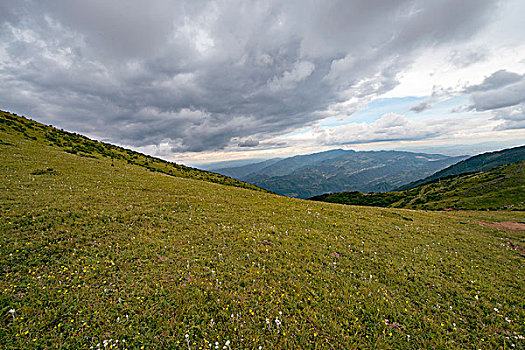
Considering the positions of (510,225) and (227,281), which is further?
(510,225)

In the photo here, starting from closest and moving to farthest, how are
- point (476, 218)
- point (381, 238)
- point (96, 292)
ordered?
point (96, 292), point (381, 238), point (476, 218)

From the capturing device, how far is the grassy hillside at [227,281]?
6762 millimetres

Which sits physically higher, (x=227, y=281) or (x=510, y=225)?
(x=227, y=281)

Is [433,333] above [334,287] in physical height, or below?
below

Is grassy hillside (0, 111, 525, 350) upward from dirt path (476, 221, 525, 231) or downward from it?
upward

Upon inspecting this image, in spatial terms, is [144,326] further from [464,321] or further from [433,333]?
[464,321]

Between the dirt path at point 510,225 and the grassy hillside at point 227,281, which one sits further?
the dirt path at point 510,225

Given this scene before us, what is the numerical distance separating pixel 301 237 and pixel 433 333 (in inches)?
313

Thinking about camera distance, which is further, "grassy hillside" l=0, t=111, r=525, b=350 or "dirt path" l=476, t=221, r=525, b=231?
"dirt path" l=476, t=221, r=525, b=231

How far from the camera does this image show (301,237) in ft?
47.5

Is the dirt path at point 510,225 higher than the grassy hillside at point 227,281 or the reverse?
the reverse

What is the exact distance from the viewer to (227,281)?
9219 millimetres

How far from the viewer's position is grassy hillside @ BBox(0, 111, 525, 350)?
676 cm

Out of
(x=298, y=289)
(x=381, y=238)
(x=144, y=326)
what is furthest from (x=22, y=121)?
(x=381, y=238)
